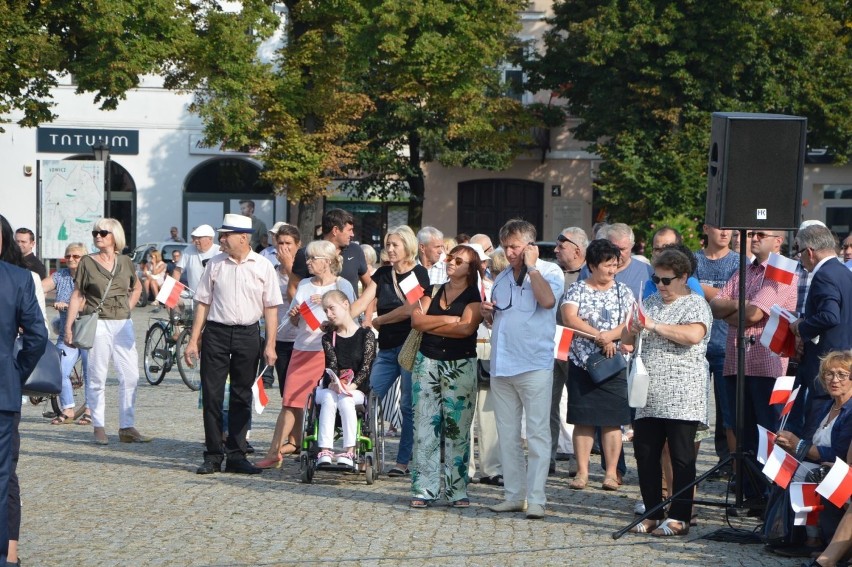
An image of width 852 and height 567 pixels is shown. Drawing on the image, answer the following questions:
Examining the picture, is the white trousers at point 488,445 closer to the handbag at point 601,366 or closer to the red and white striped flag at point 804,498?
the handbag at point 601,366

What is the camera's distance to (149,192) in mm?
43000

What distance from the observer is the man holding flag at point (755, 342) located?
31.8 feet

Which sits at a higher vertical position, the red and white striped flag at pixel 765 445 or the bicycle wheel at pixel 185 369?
the red and white striped flag at pixel 765 445

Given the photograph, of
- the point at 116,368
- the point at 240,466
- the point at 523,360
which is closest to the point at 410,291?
the point at 523,360

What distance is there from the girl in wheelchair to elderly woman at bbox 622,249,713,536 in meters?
2.58

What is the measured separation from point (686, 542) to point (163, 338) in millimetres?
10935

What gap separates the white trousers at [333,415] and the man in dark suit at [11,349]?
3.78 metres

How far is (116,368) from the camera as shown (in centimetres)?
1269

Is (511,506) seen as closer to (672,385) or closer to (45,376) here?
(672,385)

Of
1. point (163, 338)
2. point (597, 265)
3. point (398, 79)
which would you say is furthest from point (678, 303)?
point (398, 79)

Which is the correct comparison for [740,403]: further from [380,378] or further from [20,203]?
[20,203]

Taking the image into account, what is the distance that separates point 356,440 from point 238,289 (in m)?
1.55

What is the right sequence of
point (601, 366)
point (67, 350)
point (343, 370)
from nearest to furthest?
point (601, 366) < point (343, 370) < point (67, 350)

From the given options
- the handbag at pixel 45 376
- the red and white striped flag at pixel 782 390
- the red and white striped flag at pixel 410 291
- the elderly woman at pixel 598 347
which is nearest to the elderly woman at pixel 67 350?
the red and white striped flag at pixel 410 291
